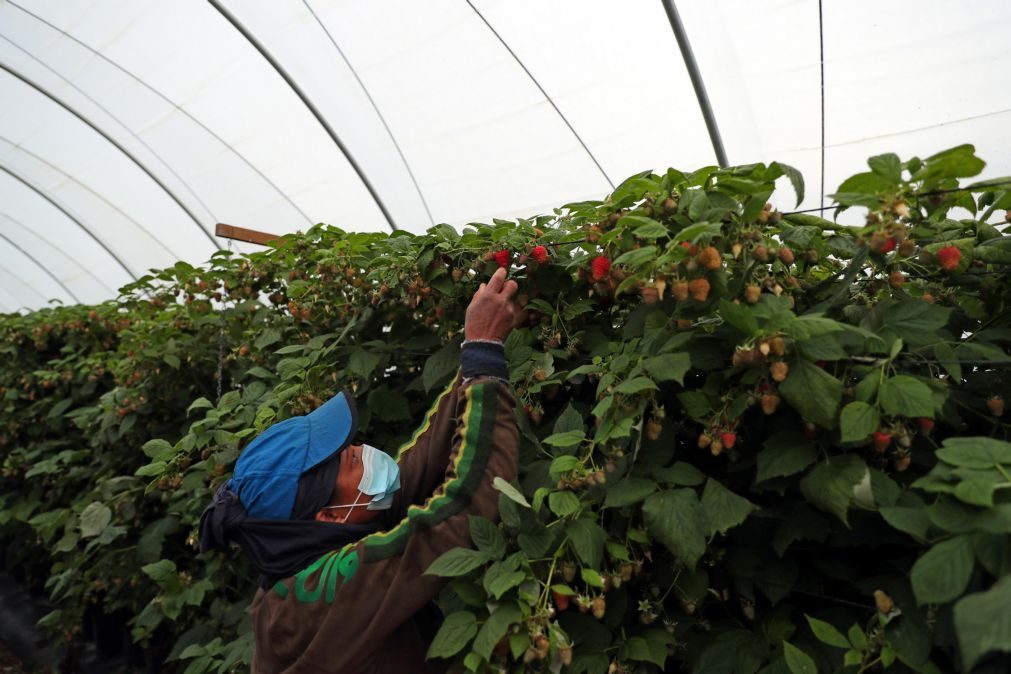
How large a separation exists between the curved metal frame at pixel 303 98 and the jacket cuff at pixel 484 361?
424cm

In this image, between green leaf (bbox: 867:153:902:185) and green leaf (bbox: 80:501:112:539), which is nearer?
green leaf (bbox: 867:153:902:185)

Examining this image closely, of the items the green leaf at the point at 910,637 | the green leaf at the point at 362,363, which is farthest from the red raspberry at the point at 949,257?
the green leaf at the point at 362,363

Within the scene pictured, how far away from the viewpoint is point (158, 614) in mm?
2920

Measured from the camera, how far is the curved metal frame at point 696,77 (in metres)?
3.81

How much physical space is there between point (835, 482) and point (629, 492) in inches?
13.7

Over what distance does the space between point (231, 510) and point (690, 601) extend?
99 cm

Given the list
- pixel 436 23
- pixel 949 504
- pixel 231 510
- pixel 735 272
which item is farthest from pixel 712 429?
pixel 436 23

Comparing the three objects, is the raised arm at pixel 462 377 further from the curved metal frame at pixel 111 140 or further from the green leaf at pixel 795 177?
the curved metal frame at pixel 111 140

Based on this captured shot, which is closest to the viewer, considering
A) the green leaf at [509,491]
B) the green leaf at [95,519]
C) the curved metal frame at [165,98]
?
the green leaf at [509,491]

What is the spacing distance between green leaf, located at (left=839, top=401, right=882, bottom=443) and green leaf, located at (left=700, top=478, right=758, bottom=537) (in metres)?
0.21

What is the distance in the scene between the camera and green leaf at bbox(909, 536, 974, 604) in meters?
0.86

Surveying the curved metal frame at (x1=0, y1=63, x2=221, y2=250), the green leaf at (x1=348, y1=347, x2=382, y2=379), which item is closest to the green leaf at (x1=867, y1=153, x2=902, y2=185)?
the green leaf at (x1=348, y1=347, x2=382, y2=379)

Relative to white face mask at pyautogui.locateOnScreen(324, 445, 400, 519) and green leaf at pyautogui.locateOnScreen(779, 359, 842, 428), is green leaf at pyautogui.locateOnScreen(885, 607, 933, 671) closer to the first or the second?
green leaf at pyautogui.locateOnScreen(779, 359, 842, 428)

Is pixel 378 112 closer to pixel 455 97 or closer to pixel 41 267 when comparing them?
→ pixel 455 97
